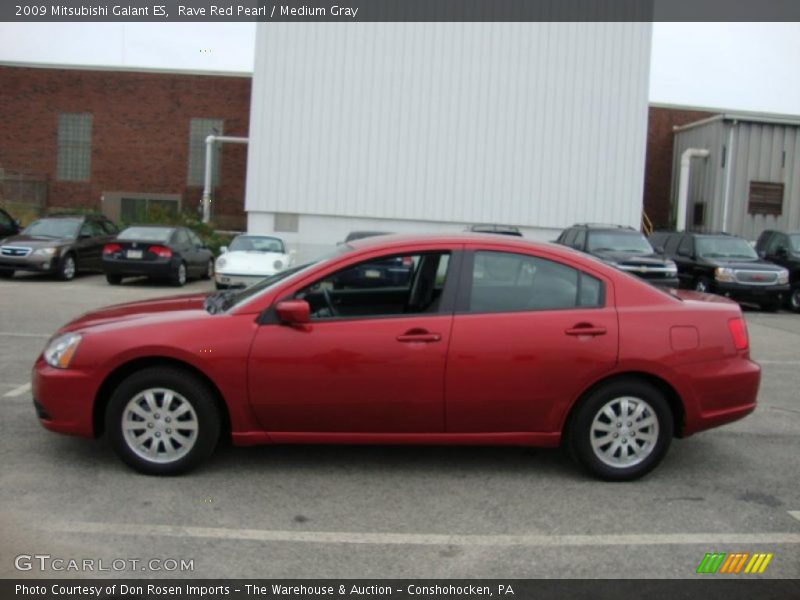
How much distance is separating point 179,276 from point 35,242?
338 centimetres

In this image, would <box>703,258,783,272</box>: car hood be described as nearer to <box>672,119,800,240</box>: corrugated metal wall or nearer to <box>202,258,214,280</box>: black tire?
<box>672,119,800,240</box>: corrugated metal wall

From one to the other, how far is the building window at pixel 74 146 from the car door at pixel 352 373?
30673mm

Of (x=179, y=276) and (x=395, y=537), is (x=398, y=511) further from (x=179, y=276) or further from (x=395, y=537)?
(x=179, y=276)

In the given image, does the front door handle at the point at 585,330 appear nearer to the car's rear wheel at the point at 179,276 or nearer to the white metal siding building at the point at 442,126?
the car's rear wheel at the point at 179,276

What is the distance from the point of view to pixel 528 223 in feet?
79.3

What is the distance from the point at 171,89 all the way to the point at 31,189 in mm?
7303

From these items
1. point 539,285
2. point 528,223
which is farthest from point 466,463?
point 528,223

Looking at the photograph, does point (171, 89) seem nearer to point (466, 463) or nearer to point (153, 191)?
point (153, 191)

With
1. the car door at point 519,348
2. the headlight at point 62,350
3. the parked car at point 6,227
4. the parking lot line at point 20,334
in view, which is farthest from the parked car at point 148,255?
the car door at point 519,348

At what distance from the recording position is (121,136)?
31.7 metres

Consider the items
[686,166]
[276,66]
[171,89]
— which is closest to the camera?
[276,66]

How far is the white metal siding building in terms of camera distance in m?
23.6

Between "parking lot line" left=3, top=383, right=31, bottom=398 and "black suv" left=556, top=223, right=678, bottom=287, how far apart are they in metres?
11.2

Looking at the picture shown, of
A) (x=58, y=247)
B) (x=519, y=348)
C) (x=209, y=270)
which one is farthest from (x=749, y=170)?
(x=519, y=348)
